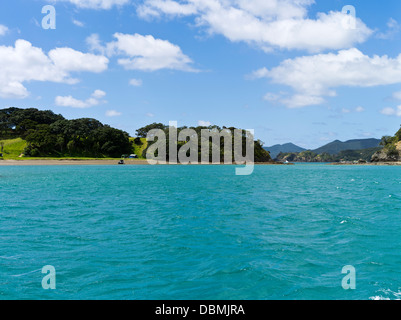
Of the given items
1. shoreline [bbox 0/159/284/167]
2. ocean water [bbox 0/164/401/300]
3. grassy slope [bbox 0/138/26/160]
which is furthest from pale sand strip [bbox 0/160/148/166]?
ocean water [bbox 0/164/401/300]

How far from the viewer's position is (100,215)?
2578cm

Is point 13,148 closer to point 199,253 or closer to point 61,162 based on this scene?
point 61,162

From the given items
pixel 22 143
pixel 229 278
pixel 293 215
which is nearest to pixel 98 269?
pixel 229 278

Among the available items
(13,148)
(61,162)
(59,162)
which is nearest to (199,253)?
(59,162)

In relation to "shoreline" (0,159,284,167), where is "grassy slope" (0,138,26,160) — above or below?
above
